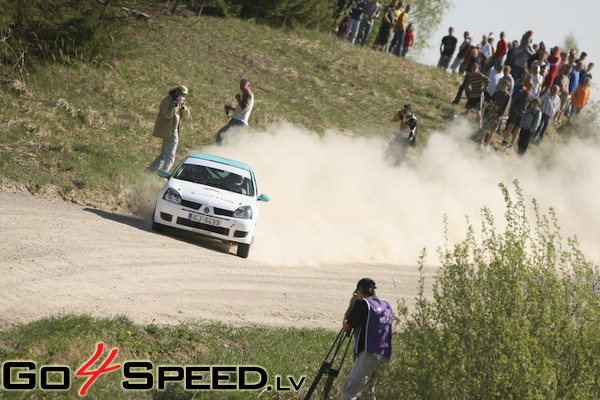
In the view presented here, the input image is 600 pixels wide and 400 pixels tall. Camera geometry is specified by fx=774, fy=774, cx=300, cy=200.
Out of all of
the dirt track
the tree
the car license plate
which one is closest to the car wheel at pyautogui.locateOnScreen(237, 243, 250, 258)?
the dirt track

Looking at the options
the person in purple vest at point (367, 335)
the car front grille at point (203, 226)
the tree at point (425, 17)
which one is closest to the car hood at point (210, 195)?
the car front grille at point (203, 226)

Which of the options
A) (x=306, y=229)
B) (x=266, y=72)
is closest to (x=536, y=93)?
(x=266, y=72)

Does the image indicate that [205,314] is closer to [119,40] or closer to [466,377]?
[466,377]

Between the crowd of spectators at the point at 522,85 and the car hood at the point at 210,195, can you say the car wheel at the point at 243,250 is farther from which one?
the crowd of spectators at the point at 522,85

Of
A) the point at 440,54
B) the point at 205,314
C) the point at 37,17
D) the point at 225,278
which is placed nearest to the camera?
the point at 205,314

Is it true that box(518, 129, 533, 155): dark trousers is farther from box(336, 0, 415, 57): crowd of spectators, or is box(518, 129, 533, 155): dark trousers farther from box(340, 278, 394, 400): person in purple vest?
box(340, 278, 394, 400): person in purple vest

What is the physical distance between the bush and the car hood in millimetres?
6298

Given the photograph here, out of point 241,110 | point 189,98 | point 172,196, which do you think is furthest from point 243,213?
point 189,98

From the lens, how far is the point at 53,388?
735 centimetres

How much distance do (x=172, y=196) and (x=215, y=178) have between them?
1.29 meters

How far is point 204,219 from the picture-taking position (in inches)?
545

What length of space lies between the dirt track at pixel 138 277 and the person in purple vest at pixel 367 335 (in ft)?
8.61

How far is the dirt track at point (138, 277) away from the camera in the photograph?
31.2 feet

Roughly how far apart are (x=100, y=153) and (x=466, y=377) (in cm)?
1191
